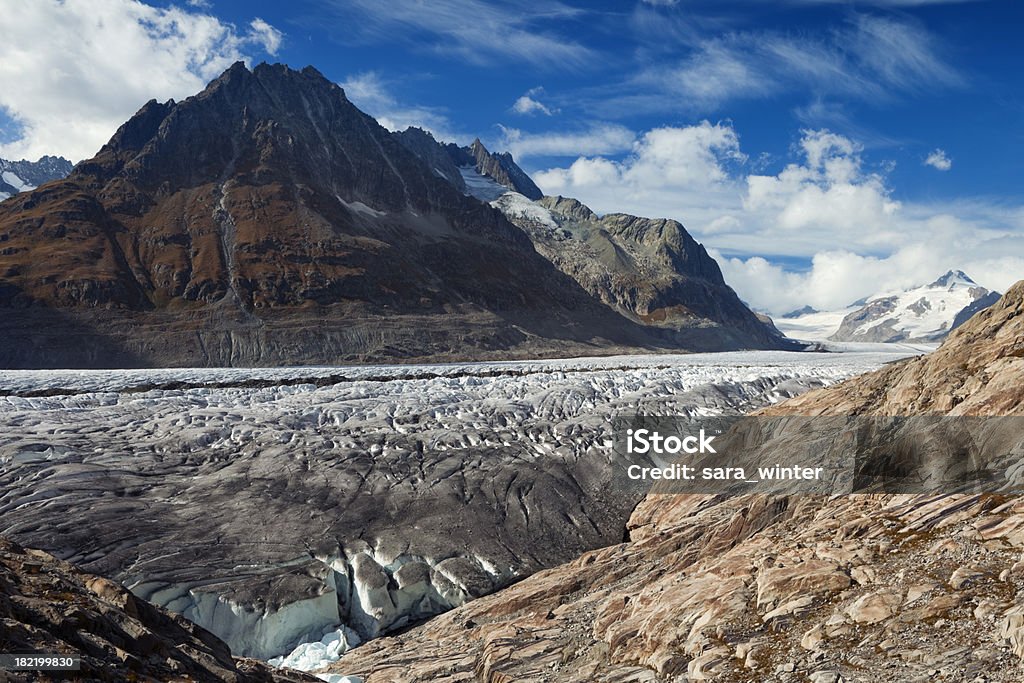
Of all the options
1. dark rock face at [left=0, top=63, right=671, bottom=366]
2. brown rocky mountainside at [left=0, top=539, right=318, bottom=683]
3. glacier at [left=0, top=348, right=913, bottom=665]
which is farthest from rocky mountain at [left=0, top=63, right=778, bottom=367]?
brown rocky mountainside at [left=0, top=539, right=318, bottom=683]

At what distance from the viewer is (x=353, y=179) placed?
17812 centimetres

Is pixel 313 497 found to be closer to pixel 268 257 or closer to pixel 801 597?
pixel 801 597

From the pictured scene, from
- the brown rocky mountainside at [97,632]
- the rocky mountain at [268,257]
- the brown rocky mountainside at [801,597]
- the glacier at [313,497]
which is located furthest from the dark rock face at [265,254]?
the brown rocky mountainside at [97,632]

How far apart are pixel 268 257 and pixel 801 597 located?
13444 cm

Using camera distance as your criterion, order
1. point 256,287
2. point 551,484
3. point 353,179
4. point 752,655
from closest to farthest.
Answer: point 752,655 → point 551,484 → point 256,287 → point 353,179

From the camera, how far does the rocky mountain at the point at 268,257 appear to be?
109438 millimetres

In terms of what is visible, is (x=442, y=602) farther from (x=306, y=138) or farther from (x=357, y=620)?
(x=306, y=138)

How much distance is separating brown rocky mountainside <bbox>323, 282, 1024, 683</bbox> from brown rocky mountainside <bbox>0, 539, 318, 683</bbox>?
210 inches

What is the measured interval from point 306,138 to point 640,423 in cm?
16736

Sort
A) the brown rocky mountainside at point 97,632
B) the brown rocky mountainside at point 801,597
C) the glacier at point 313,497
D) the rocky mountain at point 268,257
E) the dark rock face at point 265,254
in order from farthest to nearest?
the dark rock face at point 265,254 → the rocky mountain at point 268,257 → the glacier at point 313,497 → the brown rocky mountainside at point 801,597 → the brown rocky mountainside at point 97,632

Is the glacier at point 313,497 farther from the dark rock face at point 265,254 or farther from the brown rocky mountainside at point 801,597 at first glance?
the dark rock face at point 265,254

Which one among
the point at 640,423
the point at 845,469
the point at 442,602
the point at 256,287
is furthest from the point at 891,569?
the point at 256,287

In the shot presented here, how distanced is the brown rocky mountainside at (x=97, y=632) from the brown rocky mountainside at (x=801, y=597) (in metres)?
5.33

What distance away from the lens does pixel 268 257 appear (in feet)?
434
